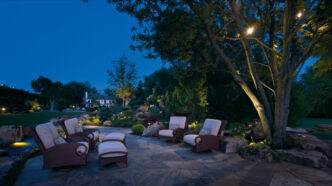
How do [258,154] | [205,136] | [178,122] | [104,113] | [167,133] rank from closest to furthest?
[258,154] < [205,136] < [167,133] < [178,122] < [104,113]

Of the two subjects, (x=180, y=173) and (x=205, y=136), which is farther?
(x=205, y=136)

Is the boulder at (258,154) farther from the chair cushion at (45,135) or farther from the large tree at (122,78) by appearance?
the large tree at (122,78)

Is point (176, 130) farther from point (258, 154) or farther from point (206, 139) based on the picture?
point (258, 154)

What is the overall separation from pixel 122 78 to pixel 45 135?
832 inches

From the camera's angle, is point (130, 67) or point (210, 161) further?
point (130, 67)

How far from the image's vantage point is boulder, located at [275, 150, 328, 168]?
3.74m

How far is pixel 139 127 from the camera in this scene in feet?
27.9

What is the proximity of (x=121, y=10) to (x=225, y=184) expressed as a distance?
18.9ft

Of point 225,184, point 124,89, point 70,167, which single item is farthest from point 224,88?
point 124,89

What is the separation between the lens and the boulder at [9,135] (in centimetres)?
648

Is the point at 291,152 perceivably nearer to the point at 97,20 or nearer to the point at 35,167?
the point at 35,167

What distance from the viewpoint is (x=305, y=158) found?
12.7 ft

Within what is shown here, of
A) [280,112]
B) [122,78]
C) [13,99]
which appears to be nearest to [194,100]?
[280,112]

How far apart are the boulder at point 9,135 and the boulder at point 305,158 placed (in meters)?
9.02
